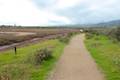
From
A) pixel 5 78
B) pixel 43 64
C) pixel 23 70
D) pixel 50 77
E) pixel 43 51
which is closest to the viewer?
pixel 5 78

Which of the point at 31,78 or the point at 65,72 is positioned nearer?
the point at 31,78

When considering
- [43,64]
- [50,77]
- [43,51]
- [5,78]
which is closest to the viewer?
[5,78]

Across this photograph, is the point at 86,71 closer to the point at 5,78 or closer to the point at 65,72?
the point at 65,72

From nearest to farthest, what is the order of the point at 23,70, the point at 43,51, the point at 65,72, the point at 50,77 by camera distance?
1. the point at 50,77
2. the point at 65,72
3. the point at 23,70
4. the point at 43,51

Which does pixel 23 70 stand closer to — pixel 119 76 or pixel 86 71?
pixel 86 71

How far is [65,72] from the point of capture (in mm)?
17594

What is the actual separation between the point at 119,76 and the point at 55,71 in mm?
3545

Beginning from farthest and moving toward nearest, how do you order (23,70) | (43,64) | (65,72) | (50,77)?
(43,64) < (23,70) < (65,72) < (50,77)

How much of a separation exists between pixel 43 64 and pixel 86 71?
15.3 feet

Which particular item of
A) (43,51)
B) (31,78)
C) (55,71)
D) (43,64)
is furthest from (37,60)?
(31,78)

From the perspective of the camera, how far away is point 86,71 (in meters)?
17.9

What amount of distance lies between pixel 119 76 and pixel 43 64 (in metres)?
6.75

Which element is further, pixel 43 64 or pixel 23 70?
pixel 43 64

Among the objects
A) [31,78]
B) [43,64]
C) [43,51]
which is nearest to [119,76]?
[31,78]
